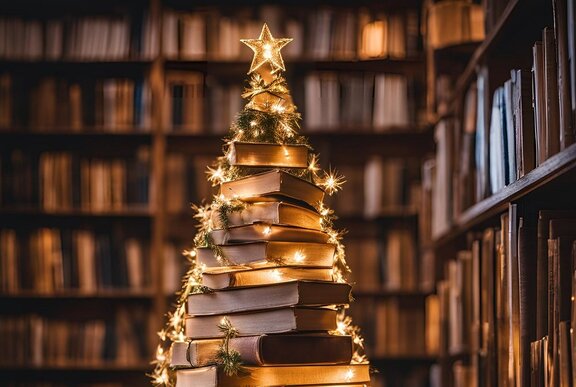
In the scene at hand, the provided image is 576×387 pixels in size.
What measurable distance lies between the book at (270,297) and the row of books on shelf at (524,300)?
397 mm

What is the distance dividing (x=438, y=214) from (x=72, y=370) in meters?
1.85

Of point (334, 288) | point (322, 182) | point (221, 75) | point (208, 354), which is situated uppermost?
point (221, 75)

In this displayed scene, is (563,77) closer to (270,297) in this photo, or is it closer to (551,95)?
(551,95)

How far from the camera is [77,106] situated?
14.9 feet

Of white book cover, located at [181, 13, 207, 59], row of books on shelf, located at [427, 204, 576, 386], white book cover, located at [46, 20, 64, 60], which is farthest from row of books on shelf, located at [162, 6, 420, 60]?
row of books on shelf, located at [427, 204, 576, 386]

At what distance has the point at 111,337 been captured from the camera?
4.42m

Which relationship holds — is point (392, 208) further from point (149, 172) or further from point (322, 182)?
point (322, 182)

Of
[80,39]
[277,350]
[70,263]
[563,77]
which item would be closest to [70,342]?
[70,263]

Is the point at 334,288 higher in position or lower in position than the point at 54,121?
lower

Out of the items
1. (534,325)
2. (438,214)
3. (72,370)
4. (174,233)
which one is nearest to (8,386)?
(72,370)

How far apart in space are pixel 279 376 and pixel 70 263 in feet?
8.55

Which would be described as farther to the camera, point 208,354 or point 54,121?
point 54,121

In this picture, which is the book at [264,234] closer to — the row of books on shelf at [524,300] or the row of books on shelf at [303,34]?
the row of books on shelf at [524,300]

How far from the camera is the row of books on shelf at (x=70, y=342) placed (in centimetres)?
439
